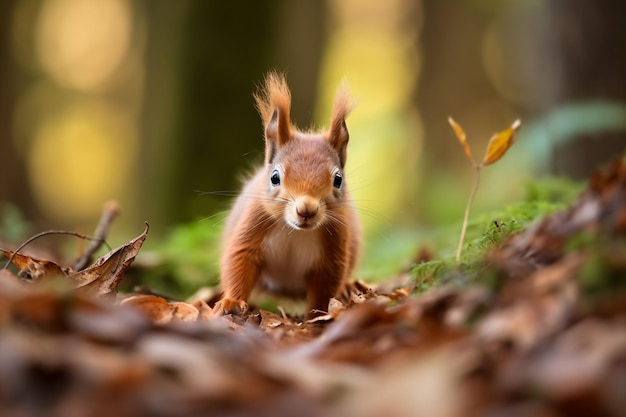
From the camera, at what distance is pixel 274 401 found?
127 centimetres

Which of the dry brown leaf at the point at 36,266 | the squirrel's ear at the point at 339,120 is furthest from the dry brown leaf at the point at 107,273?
the squirrel's ear at the point at 339,120

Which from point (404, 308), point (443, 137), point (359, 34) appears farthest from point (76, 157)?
point (404, 308)

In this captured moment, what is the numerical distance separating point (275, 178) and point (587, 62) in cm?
306

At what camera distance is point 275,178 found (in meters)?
3.16

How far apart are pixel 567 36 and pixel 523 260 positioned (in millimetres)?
3938

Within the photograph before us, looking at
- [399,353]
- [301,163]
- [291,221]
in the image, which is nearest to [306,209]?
[291,221]

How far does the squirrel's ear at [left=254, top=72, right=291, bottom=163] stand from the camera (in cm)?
325

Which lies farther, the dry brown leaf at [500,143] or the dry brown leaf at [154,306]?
the dry brown leaf at [500,143]

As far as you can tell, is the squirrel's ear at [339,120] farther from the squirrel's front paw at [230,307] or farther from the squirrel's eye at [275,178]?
the squirrel's front paw at [230,307]

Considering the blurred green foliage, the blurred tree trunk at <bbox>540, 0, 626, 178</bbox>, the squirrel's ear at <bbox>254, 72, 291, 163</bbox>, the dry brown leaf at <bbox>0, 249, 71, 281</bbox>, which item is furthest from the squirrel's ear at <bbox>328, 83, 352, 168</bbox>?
the blurred tree trunk at <bbox>540, 0, 626, 178</bbox>

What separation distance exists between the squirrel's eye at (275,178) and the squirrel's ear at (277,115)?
0.58ft

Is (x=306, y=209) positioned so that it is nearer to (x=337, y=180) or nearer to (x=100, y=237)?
(x=337, y=180)

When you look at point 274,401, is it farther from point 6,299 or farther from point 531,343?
point 6,299

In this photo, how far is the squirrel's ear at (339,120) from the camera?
3324mm
